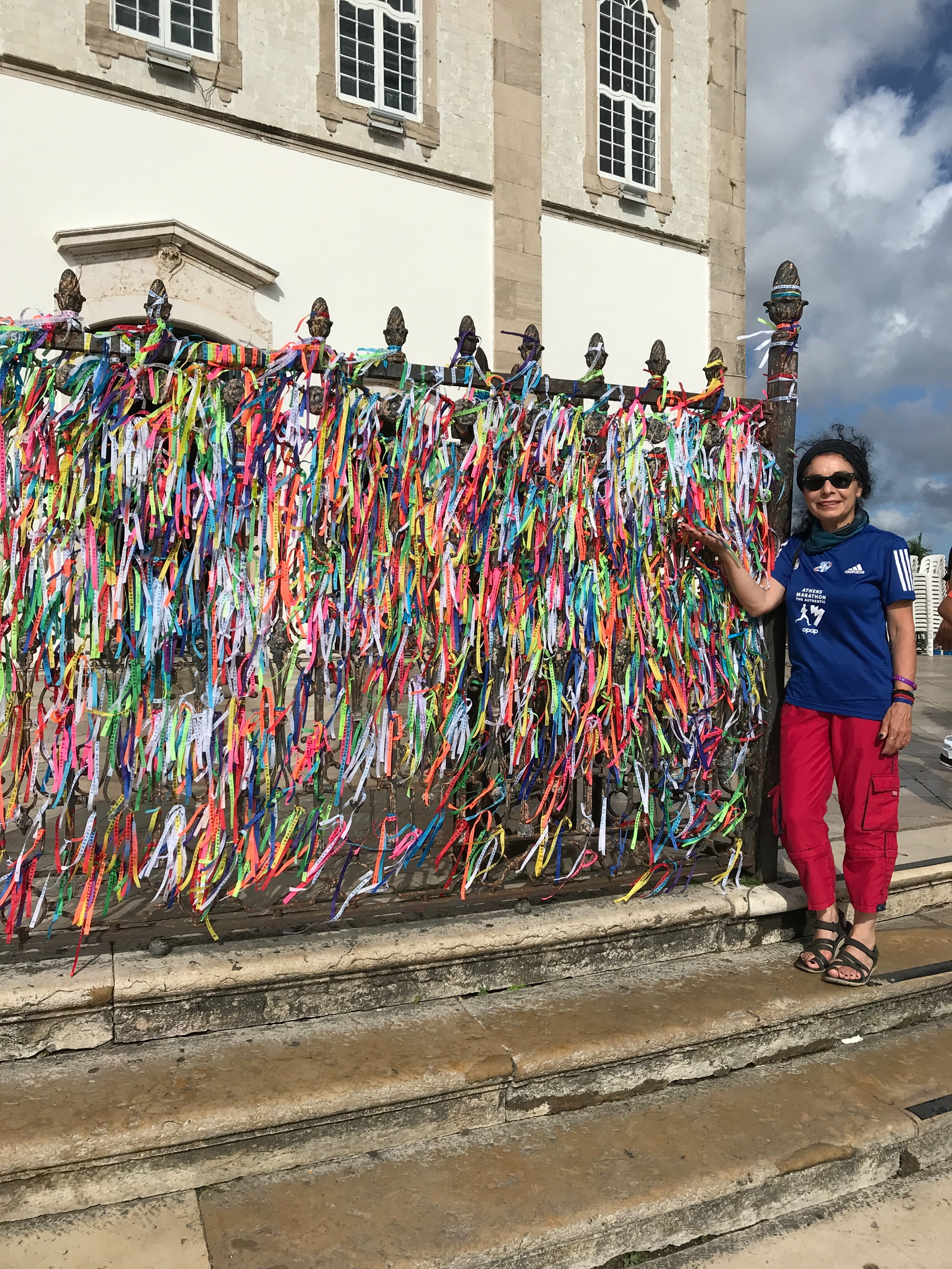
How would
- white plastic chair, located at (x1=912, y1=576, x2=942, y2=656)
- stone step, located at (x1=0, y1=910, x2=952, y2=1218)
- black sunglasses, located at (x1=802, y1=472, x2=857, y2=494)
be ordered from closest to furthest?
stone step, located at (x1=0, y1=910, x2=952, y2=1218) → black sunglasses, located at (x1=802, y1=472, x2=857, y2=494) → white plastic chair, located at (x1=912, y1=576, x2=942, y2=656)

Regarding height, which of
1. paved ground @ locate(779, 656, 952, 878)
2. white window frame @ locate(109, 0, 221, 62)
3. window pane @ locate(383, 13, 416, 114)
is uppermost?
window pane @ locate(383, 13, 416, 114)

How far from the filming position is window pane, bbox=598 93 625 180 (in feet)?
39.8

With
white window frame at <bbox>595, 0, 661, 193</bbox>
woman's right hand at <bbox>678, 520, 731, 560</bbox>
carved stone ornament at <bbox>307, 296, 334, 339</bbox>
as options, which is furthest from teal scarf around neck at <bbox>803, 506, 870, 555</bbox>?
white window frame at <bbox>595, 0, 661, 193</bbox>

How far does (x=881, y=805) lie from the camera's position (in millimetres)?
3074

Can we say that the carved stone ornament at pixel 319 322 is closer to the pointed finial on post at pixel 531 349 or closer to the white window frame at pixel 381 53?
the pointed finial on post at pixel 531 349

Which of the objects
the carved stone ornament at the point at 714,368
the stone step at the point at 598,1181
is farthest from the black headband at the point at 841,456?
the stone step at the point at 598,1181

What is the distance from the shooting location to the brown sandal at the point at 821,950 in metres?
3.17

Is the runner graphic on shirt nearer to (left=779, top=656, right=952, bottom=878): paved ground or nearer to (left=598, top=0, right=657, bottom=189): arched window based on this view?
(left=779, top=656, right=952, bottom=878): paved ground

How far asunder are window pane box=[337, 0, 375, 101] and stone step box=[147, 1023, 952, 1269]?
10696mm

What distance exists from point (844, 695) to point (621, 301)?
10.3m

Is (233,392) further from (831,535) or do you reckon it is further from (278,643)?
(831,535)

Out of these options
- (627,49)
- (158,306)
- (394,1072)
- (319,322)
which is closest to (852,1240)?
(394,1072)

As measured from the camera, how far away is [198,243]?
28.2 ft

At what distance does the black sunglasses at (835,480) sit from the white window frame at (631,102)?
34.3ft
